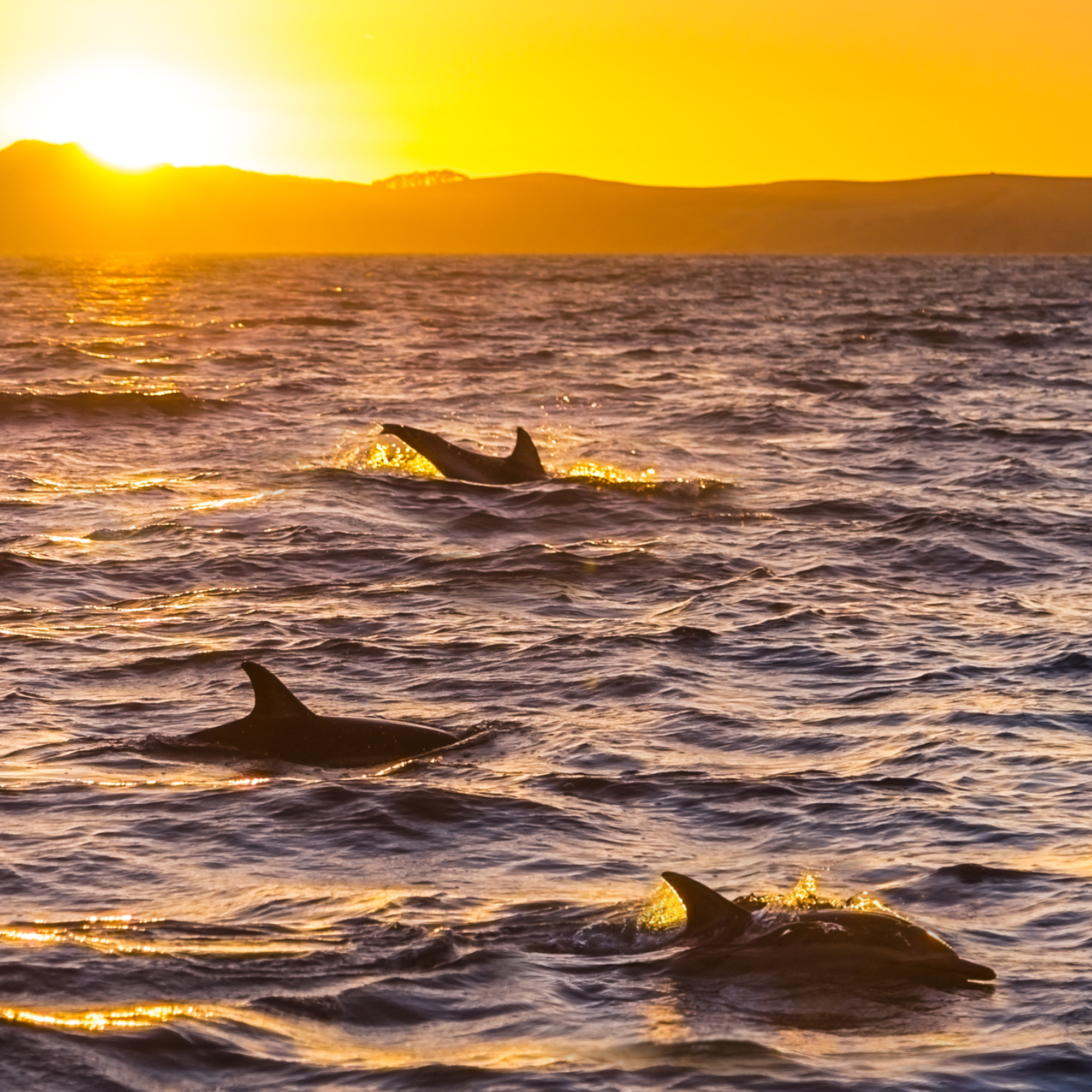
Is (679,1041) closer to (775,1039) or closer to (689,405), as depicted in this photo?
(775,1039)

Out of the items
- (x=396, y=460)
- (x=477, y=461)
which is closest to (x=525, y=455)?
(x=477, y=461)

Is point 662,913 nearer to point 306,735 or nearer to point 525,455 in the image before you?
point 306,735

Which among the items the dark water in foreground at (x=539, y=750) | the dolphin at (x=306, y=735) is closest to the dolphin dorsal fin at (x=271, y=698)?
the dolphin at (x=306, y=735)

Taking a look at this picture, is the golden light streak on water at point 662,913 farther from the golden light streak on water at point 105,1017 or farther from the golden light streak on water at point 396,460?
the golden light streak on water at point 396,460

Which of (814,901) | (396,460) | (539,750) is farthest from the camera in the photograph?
(396,460)

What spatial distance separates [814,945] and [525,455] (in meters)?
15.4

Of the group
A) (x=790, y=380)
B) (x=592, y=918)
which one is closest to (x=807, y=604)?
(x=592, y=918)

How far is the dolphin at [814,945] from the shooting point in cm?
700

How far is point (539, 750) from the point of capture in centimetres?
1066

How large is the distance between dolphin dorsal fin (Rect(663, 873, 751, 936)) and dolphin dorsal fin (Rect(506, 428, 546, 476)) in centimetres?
1483

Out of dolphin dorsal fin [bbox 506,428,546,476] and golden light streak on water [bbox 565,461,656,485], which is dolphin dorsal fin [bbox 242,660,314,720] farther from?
golden light streak on water [bbox 565,461,656,485]

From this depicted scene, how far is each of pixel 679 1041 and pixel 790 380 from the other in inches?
1298

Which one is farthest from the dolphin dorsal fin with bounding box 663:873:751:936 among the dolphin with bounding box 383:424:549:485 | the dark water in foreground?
the dolphin with bounding box 383:424:549:485

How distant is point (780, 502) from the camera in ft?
69.2
